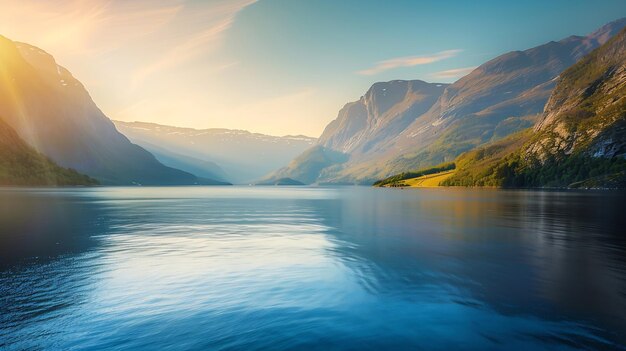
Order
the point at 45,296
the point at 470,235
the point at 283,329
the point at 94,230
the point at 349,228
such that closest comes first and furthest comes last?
the point at 283,329 < the point at 45,296 < the point at 470,235 < the point at 94,230 < the point at 349,228

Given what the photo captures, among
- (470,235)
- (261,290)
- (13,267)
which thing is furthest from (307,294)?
(470,235)

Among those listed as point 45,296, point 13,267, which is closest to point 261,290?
point 45,296

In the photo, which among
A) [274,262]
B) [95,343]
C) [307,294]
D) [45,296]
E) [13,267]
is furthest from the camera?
[274,262]

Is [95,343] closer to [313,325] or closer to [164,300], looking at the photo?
[164,300]

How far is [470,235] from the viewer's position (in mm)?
56094

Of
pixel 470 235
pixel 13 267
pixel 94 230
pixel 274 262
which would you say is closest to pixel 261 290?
pixel 274 262

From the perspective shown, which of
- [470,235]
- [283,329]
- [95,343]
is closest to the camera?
[95,343]

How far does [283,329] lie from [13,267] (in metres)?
27.1

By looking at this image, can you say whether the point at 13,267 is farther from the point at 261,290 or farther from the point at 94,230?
the point at 94,230

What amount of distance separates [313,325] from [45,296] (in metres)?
17.8

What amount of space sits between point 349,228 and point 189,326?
164 ft

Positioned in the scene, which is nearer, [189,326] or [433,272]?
[189,326]

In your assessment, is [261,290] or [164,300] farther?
[261,290]

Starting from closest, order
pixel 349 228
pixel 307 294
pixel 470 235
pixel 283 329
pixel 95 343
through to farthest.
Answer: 1. pixel 95 343
2. pixel 283 329
3. pixel 307 294
4. pixel 470 235
5. pixel 349 228
